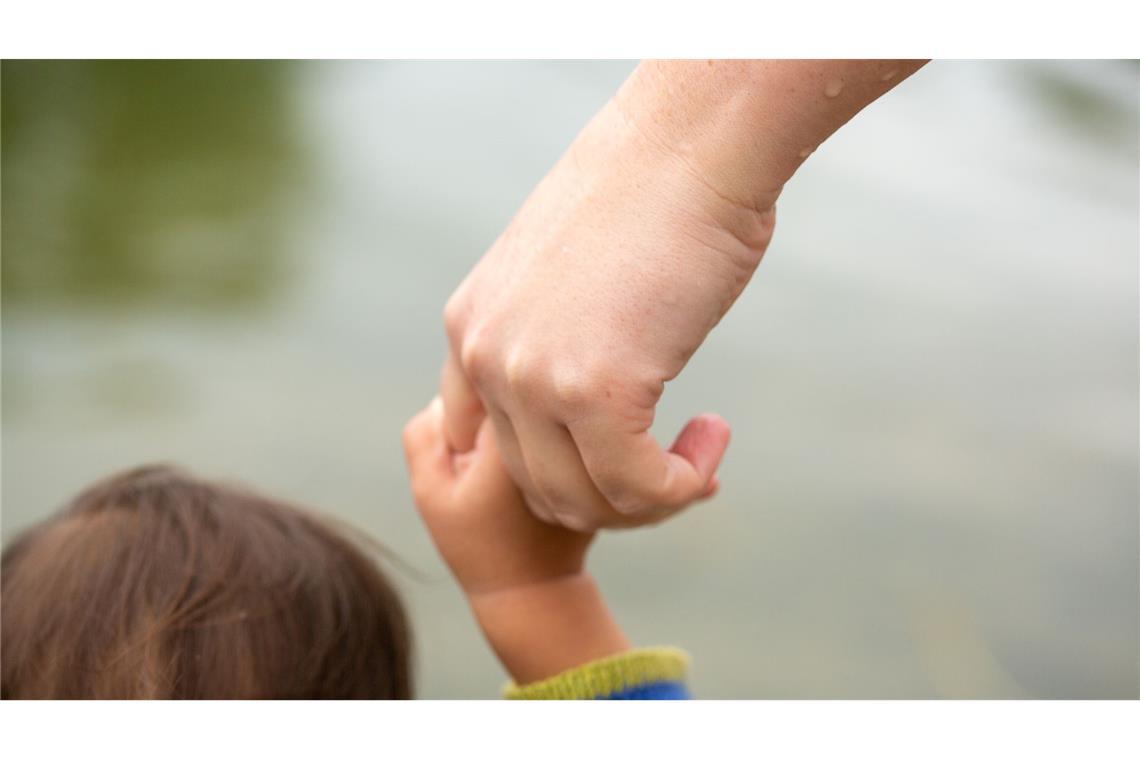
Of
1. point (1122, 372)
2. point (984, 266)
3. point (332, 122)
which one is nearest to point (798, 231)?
point (984, 266)

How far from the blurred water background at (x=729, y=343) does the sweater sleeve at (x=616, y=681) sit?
1.50ft

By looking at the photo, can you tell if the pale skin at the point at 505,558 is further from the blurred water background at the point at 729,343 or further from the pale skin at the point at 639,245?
the blurred water background at the point at 729,343

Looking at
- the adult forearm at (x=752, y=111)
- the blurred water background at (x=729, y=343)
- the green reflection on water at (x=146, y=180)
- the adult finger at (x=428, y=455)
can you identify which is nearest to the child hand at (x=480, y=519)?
the adult finger at (x=428, y=455)

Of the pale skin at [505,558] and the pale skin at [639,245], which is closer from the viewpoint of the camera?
the pale skin at [639,245]

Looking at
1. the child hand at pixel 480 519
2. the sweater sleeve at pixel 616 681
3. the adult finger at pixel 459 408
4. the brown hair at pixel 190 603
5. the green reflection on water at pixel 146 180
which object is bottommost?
the sweater sleeve at pixel 616 681

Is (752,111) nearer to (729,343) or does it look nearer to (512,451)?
(512,451)

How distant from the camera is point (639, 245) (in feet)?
1.04

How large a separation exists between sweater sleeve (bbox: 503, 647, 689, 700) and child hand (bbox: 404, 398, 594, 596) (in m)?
0.04

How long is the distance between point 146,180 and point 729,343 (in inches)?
28.9

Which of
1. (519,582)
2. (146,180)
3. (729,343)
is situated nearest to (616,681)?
(519,582)

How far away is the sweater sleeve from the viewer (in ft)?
1.45

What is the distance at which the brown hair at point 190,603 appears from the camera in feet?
1.36
